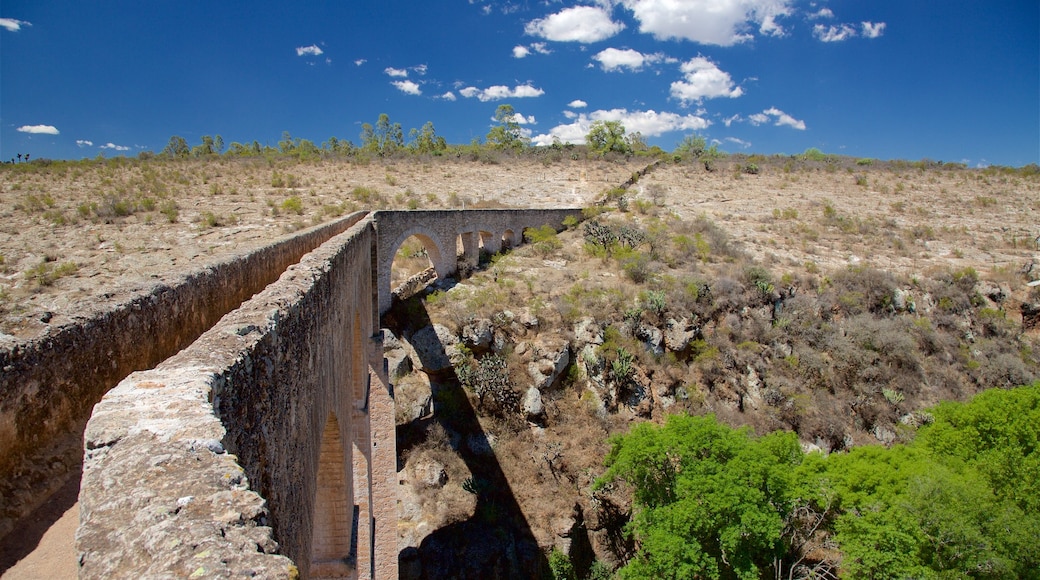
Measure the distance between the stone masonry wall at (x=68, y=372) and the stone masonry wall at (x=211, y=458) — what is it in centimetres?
81

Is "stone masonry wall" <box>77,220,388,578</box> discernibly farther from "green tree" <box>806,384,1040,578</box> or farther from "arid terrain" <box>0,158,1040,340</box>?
"green tree" <box>806,384,1040,578</box>

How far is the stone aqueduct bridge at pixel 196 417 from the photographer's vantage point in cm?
130

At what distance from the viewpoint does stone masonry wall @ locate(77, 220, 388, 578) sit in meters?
1.27

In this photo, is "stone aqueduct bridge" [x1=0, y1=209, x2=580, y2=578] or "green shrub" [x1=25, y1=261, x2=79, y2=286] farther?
"green shrub" [x1=25, y1=261, x2=79, y2=286]

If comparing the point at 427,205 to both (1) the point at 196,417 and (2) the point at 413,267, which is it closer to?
(2) the point at 413,267

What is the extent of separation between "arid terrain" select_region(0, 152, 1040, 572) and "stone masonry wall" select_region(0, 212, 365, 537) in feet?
0.54

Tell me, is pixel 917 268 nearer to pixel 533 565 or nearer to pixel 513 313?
pixel 513 313

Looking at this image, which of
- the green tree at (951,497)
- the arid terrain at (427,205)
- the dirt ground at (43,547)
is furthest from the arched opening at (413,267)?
the dirt ground at (43,547)

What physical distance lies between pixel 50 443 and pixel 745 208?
36019mm

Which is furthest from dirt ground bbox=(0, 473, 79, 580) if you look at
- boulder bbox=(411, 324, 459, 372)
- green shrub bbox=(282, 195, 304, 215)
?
green shrub bbox=(282, 195, 304, 215)

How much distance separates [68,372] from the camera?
2.68 meters

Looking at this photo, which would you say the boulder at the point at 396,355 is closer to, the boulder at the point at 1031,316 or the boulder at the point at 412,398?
the boulder at the point at 412,398

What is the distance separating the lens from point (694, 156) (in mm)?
48469

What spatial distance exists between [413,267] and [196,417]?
21304mm
